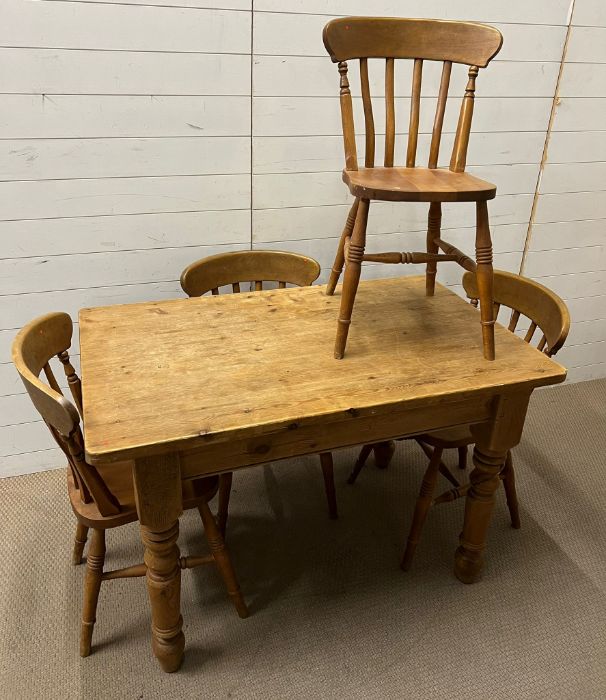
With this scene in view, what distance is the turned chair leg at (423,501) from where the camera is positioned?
1845 millimetres

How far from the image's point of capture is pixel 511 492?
2.07 meters

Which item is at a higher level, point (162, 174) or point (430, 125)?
point (430, 125)

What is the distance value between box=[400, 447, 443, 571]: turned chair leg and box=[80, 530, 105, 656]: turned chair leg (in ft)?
3.15

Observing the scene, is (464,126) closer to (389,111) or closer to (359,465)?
(389,111)

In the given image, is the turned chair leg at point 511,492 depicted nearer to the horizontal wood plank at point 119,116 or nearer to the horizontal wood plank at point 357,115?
the horizontal wood plank at point 357,115

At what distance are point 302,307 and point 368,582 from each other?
92 centimetres

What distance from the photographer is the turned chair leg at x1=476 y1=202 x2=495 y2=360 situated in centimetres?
147

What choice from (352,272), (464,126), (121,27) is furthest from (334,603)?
(121,27)

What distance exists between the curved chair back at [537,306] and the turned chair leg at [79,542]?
4.75ft

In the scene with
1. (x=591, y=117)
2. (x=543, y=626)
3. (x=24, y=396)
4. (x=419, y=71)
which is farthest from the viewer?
(x=591, y=117)

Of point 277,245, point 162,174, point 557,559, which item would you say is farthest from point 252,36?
point 557,559

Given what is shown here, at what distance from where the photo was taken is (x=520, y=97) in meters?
2.34

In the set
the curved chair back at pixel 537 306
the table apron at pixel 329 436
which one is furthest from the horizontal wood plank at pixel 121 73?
the table apron at pixel 329 436

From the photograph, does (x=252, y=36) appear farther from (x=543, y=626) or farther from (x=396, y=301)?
(x=543, y=626)
